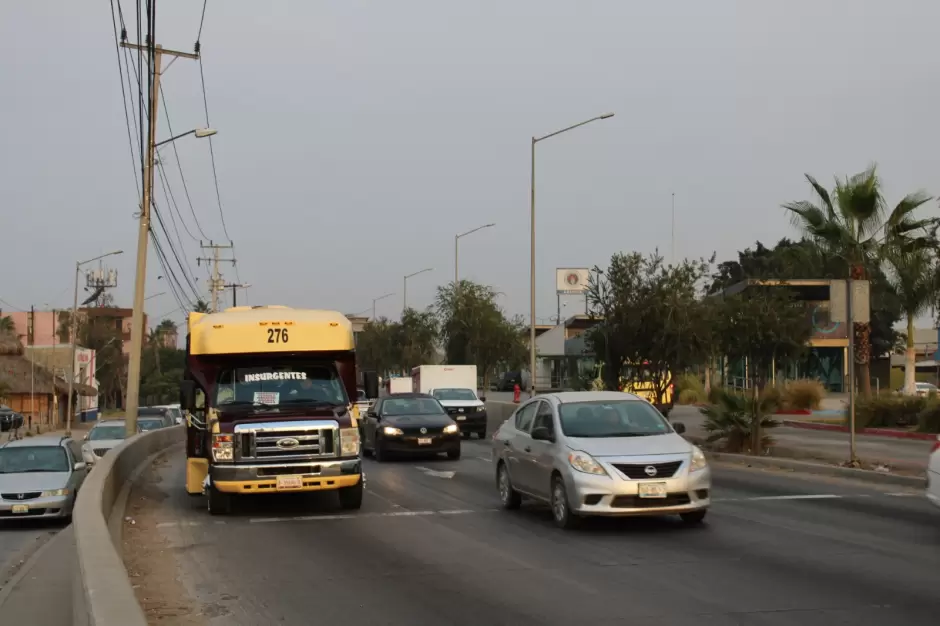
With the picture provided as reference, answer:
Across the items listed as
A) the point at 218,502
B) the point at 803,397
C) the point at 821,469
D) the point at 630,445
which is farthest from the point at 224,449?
the point at 803,397

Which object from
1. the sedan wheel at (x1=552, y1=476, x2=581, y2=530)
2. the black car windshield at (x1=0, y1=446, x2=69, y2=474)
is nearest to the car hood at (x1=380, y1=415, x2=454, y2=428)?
the black car windshield at (x1=0, y1=446, x2=69, y2=474)

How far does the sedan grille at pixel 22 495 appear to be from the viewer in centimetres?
2067

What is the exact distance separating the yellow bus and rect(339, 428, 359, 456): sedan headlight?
14mm

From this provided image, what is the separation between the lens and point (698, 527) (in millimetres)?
12539

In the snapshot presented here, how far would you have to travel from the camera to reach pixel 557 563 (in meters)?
10.4

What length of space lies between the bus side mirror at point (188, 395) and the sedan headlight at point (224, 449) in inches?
57.3

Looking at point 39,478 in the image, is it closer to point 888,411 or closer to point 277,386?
point 277,386

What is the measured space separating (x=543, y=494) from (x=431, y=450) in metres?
11.3

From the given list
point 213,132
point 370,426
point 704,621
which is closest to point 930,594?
point 704,621

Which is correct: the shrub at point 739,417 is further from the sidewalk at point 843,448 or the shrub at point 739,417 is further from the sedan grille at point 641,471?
the sedan grille at point 641,471

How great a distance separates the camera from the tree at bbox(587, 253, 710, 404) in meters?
26.1

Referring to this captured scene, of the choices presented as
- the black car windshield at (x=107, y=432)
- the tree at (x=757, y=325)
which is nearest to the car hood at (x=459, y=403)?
the black car windshield at (x=107, y=432)

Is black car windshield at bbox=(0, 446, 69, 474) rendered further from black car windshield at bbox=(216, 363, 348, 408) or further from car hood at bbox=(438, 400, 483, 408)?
car hood at bbox=(438, 400, 483, 408)

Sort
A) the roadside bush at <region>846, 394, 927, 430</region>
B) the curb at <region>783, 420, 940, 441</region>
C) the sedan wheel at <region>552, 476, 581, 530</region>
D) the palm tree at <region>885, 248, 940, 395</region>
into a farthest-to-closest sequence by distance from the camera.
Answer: the palm tree at <region>885, 248, 940, 395</region>
the roadside bush at <region>846, 394, 927, 430</region>
the curb at <region>783, 420, 940, 441</region>
the sedan wheel at <region>552, 476, 581, 530</region>
